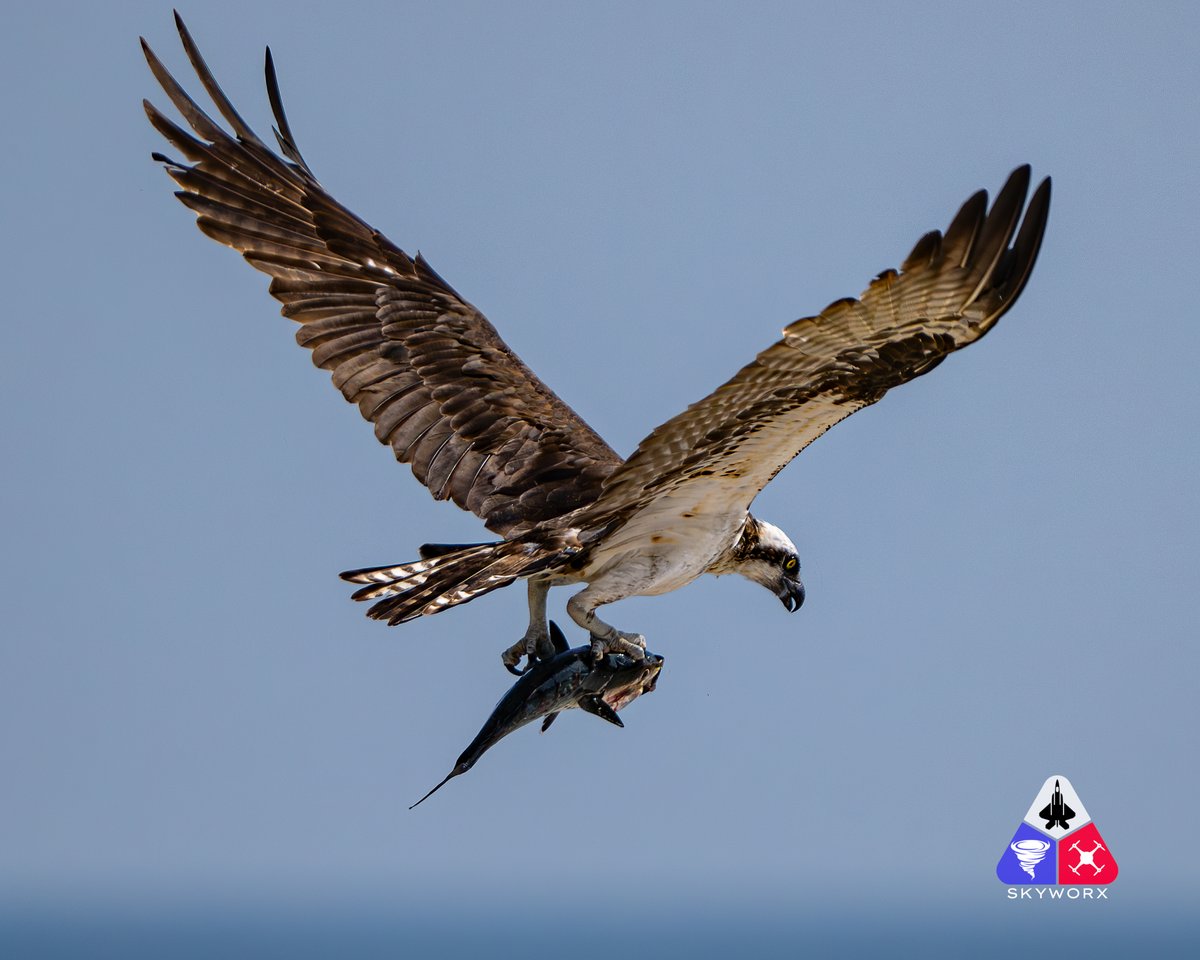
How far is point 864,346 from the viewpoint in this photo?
20.7ft

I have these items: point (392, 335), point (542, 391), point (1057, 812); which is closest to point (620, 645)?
point (542, 391)

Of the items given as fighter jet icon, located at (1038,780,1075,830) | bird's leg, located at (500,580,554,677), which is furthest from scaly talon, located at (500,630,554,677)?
fighter jet icon, located at (1038,780,1075,830)

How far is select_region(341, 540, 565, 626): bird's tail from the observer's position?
679cm

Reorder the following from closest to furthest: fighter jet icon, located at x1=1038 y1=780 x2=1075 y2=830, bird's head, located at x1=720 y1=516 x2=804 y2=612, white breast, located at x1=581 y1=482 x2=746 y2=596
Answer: white breast, located at x1=581 y1=482 x2=746 y2=596 → bird's head, located at x1=720 y1=516 x2=804 y2=612 → fighter jet icon, located at x1=1038 y1=780 x2=1075 y2=830

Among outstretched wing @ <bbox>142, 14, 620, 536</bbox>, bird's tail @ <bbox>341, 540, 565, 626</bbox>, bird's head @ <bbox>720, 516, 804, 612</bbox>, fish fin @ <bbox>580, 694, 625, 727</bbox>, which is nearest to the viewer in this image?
bird's tail @ <bbox>341, 540, 565, 626</bbox>

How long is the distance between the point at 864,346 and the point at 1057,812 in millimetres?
7104

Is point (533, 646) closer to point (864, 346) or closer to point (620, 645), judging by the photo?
point (620, 645)

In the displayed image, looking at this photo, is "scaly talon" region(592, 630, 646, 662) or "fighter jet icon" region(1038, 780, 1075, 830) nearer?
"scaly talon" region(592, 630, 646, 662)

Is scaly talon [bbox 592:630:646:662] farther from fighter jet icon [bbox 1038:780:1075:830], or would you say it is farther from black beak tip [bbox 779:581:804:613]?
fighter jet icon [bbox 1038:780:1075:830]

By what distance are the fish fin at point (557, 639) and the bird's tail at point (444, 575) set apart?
1.85 feet

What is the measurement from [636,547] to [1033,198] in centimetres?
224

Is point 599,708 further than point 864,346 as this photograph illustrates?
Yes

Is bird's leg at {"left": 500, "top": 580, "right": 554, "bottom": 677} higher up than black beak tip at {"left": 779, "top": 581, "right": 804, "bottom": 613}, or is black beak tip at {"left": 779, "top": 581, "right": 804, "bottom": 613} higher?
black beak tip at {"left": 779, "top": 581, "right": 804, "bottom": 613}

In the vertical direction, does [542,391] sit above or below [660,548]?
above
